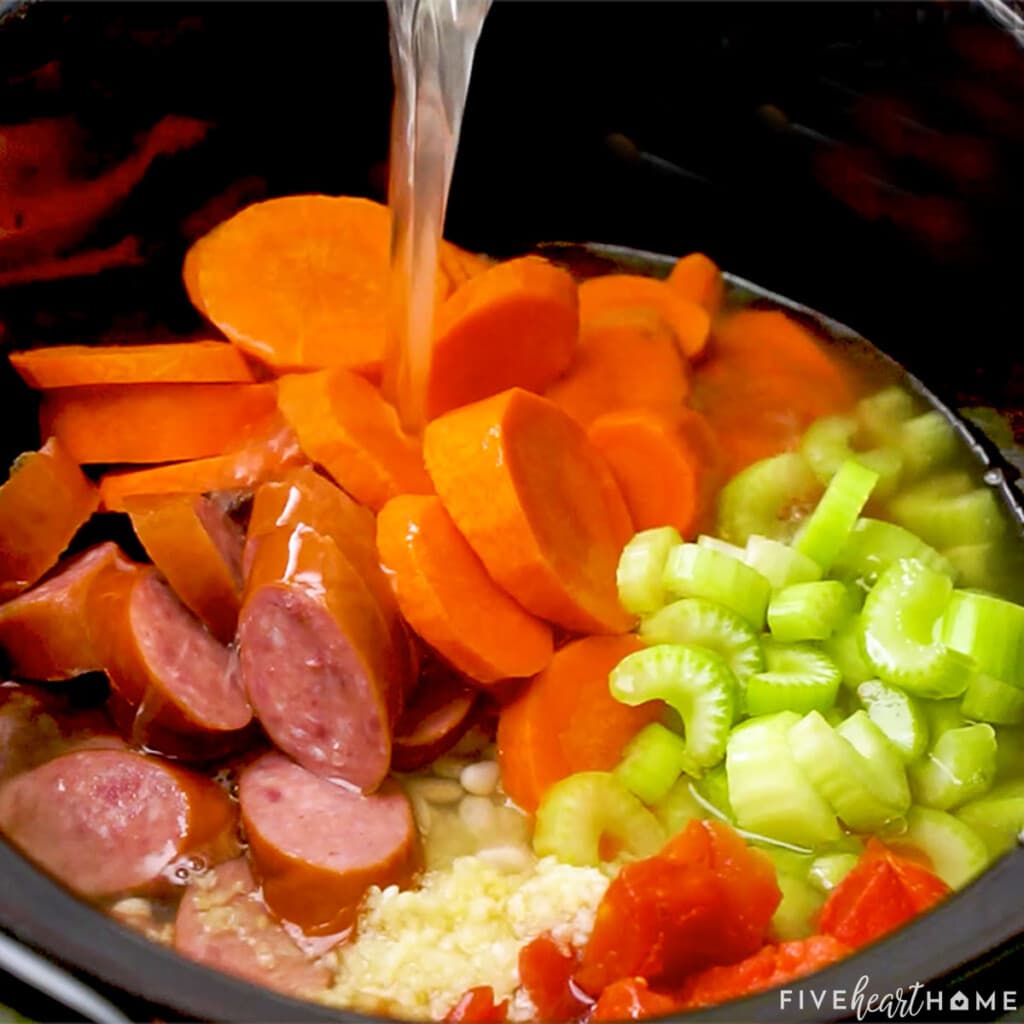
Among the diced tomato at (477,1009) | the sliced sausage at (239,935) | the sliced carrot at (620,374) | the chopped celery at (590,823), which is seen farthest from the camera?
the sliced carrot at (620,374)

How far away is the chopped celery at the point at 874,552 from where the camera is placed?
5.54 feet

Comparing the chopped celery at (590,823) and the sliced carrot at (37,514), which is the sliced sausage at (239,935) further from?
the sliced carrot at (37,514)

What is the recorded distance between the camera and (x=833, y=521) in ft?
5.44

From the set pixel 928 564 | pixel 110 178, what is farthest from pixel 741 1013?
pixel 110 178

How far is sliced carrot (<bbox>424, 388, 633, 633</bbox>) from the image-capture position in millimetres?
1540

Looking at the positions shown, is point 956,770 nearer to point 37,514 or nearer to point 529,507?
point 529,507

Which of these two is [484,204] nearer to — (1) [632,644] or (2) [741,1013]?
(1) [632,644]

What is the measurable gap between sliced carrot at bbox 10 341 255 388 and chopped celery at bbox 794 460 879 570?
2.74ft

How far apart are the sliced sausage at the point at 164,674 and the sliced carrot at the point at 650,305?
863 millimetres

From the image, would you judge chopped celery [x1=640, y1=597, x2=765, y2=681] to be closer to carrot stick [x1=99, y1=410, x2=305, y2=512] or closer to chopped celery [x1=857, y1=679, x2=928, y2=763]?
chopped celery [x1=857, y1=679, x2=928, y2=763]

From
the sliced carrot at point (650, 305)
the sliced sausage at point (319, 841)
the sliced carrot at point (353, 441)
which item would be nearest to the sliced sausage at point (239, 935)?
the sliced sausage at point (319, 841)

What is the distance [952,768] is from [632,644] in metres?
0.40

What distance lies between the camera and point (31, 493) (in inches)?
62.6

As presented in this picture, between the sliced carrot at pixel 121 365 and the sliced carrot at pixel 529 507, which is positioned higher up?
the sliced carrot at pixel 121 365
